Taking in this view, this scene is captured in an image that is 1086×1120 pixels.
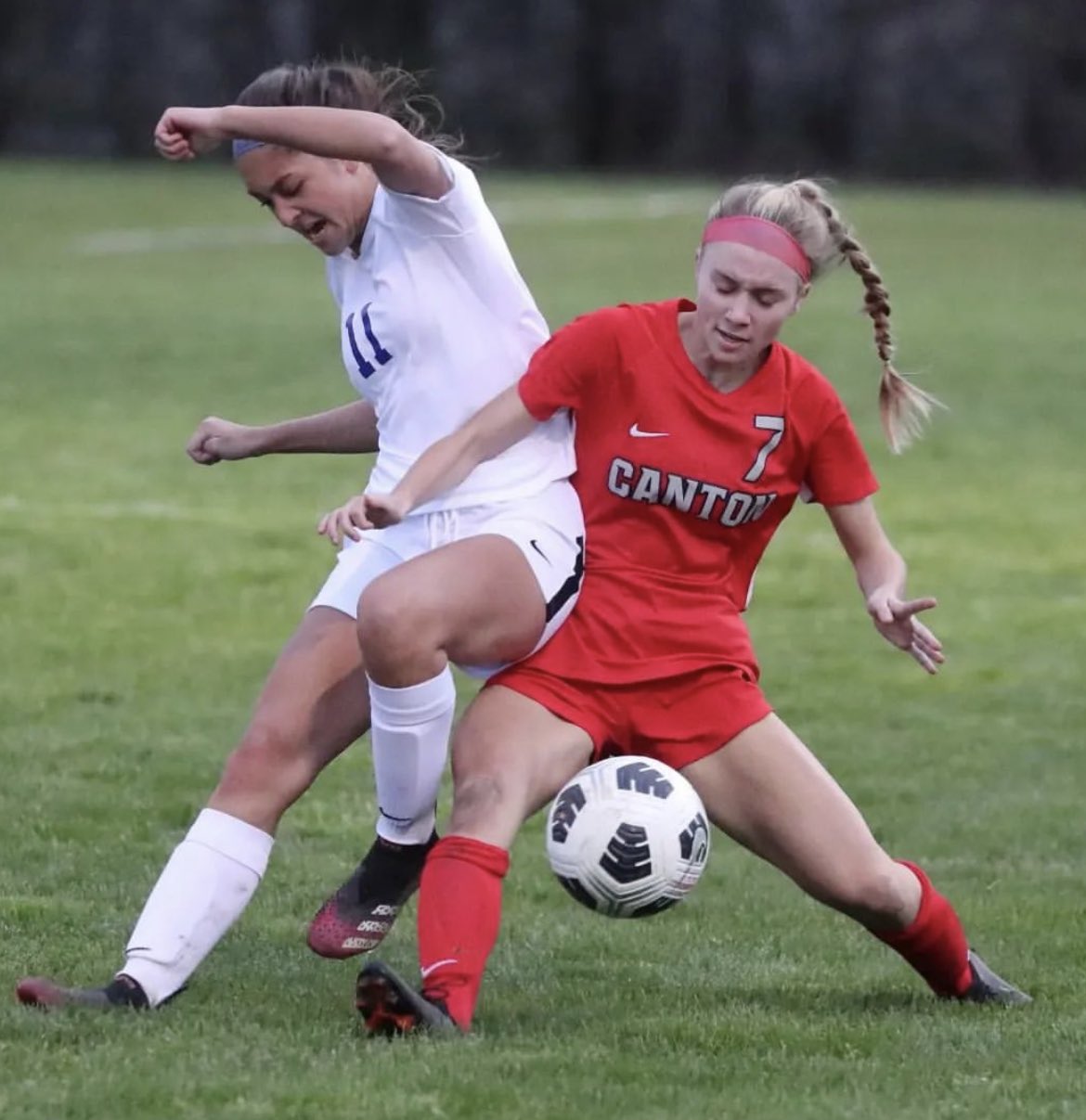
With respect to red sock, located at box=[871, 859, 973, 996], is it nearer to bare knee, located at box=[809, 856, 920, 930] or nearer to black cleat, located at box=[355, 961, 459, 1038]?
bare knee, located at box=[809, 856, 920, 930]

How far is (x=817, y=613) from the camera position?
11.0 meters

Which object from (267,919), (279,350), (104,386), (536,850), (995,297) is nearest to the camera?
(267,919)

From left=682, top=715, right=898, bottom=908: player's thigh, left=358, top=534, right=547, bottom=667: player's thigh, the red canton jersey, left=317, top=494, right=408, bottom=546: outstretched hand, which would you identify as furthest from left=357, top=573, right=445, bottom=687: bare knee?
left=682, top=715, right=898, bottom=908: player's thigh

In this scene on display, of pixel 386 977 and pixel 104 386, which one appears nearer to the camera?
pixel 386 977

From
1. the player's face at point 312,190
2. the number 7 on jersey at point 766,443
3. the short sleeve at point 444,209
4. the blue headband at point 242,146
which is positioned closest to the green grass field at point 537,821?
the number 7 on jersey at point 766,443

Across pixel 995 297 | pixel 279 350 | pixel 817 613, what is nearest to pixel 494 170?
pixel 995 297

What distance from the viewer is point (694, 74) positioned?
1937 inches

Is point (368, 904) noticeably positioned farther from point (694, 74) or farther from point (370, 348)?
point (694, 74)

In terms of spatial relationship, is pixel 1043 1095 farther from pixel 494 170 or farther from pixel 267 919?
pixel 494 170

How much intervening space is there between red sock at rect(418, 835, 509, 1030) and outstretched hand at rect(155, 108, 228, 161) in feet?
4.65

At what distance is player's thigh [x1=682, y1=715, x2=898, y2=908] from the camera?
4.95m

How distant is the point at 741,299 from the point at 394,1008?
5.06ft

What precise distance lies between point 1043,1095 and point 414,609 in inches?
57.8

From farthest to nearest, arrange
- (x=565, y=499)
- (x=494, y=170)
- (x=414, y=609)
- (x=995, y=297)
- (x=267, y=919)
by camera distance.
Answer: (x=494, y=170), (x=995, y=297), (x=267, y=919), (x=565, y=499), (x=414, y=609)
